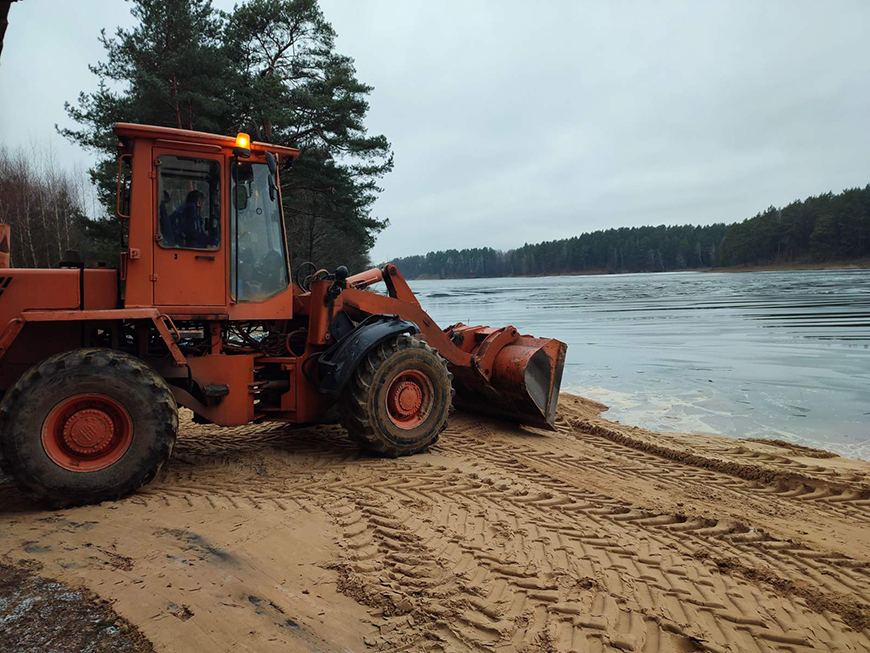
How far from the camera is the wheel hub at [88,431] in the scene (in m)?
4.23

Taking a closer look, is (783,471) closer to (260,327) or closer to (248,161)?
(260,327)

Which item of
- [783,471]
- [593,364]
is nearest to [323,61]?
[593,364]

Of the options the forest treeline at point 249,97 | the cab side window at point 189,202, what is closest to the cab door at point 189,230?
the cab side window at point 189,202

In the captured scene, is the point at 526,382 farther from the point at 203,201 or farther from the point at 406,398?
the point at 203,201

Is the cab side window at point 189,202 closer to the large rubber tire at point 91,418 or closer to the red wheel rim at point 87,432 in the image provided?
the large rubber tire at point 91,418

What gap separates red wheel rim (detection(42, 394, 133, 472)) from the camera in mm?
4172

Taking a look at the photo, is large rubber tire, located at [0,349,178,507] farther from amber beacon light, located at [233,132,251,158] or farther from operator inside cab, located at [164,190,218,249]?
amber beacon light, located at [233,132,251,158]

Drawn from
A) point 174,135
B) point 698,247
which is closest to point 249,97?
point 174,135

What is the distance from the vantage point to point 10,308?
4461 millimetres

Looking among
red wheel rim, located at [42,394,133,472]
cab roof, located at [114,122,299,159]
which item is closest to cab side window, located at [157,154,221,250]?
cab roof, located at [114,122,299,159]

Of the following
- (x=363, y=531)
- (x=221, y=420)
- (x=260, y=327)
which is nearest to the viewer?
(x=363, y=531)

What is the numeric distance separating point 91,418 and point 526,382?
4242 millimetres

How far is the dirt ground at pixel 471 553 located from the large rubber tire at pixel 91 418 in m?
0.17

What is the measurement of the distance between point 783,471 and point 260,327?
16.5ft
